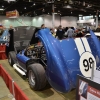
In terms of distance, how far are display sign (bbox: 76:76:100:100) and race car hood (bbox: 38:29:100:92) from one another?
24.1 inches

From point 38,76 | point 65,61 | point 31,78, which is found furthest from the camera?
point 31,78

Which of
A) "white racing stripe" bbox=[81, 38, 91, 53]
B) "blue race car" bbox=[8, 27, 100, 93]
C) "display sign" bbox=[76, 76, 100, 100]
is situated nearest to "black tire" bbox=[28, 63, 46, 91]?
"blue race car" bbox=[8, 27, 100, 93]

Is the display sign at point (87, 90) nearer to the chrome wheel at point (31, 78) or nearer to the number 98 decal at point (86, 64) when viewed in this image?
the number 98 decal at point (86, 64)

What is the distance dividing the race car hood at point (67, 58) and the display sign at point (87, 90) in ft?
2.00

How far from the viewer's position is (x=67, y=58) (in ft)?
8.04

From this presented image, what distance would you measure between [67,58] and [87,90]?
0.94 m

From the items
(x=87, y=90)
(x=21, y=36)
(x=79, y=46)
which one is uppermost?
(x=21, y=36)

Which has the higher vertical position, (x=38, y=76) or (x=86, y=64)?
(x=86, y=64)

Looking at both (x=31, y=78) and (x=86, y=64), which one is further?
(x=31, y=78)

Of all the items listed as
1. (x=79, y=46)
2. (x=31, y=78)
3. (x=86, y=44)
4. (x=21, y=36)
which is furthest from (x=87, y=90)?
(x=21, y=36)

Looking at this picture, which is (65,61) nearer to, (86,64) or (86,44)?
(86,64)

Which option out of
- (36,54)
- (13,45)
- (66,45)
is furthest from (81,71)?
(13,45)

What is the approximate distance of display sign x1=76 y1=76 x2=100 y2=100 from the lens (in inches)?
57.5

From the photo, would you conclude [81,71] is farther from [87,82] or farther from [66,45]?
[87,82]
